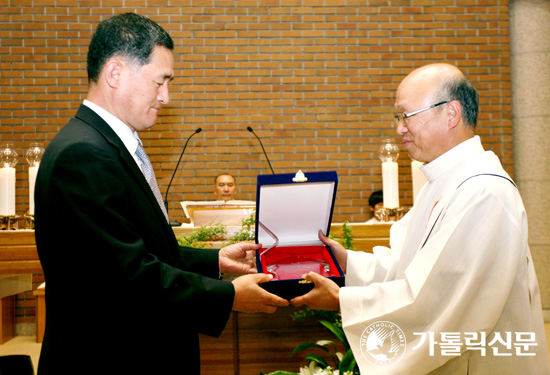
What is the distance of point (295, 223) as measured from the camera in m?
2.36

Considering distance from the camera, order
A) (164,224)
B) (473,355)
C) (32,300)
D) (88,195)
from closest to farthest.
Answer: (88,195) < (164,224) < (473,355) < (32,300)

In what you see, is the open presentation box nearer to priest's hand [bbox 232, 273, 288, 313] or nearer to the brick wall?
A: priest's hand [bbox 232, 273, 288, 313]

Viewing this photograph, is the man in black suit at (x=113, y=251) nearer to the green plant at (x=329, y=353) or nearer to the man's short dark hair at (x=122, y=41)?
the man's short dark hair at (x=122, y=41)

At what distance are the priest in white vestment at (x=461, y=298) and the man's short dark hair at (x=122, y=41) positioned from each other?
0.99 metres

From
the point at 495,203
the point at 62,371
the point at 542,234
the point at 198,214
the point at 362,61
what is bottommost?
the point at 542,234

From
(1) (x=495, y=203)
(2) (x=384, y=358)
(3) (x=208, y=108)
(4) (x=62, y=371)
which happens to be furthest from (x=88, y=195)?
(3) (x=208, y=108)

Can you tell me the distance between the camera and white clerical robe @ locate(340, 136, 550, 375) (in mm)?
1684

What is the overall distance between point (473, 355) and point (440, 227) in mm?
Answer: 451

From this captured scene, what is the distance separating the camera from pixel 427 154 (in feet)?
7.16

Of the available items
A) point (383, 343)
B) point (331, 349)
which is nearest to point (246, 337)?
point (331, 349)

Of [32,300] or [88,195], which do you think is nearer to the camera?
[88,195]

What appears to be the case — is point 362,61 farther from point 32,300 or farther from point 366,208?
point 32,300

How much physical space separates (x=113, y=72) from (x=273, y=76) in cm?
493

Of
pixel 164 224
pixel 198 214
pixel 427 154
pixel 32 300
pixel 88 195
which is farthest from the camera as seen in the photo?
pixel 32 300
